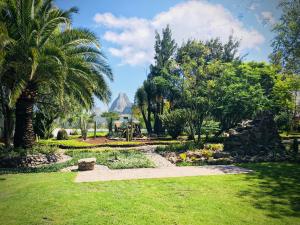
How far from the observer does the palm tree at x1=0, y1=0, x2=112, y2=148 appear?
13.4 meters

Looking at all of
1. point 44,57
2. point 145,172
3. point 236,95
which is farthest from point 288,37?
point 44,57

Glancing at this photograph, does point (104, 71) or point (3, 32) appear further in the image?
point (104, 71)

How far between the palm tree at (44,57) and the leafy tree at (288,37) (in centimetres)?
1432


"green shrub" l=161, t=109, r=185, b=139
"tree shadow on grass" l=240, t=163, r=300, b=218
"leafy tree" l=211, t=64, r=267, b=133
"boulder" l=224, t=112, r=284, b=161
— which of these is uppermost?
"leafy tree" l=211, t=64, r=267, b=133

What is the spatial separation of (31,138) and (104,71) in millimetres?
6340

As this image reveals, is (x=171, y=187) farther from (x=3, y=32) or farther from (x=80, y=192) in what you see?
(x=3, y=32)

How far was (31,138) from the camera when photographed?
51.8ft

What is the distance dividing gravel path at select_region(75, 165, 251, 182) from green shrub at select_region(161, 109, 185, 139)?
1771 centimetres

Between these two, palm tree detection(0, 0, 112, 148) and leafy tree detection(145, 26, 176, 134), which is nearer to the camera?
palm tree detection(0, 0, 112, 148)

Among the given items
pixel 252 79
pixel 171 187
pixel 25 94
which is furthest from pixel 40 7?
pixel 252 79

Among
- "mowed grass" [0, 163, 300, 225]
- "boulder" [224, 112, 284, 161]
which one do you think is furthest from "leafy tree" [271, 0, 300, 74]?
"mowed grass" [0, 163, 300, 225]

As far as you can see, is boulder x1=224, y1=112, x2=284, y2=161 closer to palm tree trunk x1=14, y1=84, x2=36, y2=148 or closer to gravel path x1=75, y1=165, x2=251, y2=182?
gravel path x1=75, y1=165, x2=251, y2=182

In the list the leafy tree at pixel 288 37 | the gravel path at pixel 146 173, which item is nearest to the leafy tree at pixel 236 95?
the leafy tree at pixel 288 37

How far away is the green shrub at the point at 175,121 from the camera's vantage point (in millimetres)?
30950
